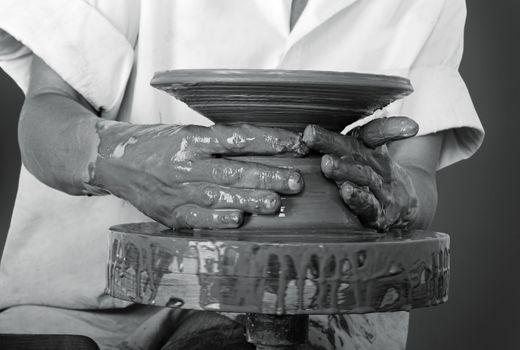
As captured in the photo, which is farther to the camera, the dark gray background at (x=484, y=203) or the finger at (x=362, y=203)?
the dark gray background at (x=484, y=203)

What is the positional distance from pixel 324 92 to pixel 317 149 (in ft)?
0.25

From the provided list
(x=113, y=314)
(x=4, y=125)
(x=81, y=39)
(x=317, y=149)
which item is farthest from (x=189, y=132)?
(x=4, y=125)

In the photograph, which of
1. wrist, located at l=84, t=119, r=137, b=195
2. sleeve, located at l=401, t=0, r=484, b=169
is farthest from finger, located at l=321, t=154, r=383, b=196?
sleeve, located at l=401, t=0, r=484, b=169

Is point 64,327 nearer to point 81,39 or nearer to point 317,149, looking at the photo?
point 81,39

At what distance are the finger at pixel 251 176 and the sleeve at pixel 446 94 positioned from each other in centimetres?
76

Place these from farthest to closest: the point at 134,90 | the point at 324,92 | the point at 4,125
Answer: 1. the point at 4,125
2. the point at 134,90
3. the point at 324,92

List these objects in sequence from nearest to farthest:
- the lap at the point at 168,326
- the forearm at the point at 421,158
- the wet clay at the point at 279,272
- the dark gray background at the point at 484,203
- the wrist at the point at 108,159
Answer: the wet clay at the point at 279,272 < the wrist at the point at 108,159 < the lap at the point at 168,326 < the forearm at the point at 421,158 < the dark gray background at the point at 484,203

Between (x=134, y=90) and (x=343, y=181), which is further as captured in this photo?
(x=134, y=90)

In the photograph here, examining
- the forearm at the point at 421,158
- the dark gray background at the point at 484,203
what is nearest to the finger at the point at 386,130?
the forearm at the point at 421,158

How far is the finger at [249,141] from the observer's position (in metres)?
1.01

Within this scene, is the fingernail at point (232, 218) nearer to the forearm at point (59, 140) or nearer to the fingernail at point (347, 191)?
the fingernail at point (347, 191)

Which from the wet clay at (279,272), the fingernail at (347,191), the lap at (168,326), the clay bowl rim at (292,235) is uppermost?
the fingernail at (347,191)

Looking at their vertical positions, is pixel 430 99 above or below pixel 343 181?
above

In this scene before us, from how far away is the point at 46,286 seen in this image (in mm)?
1631
